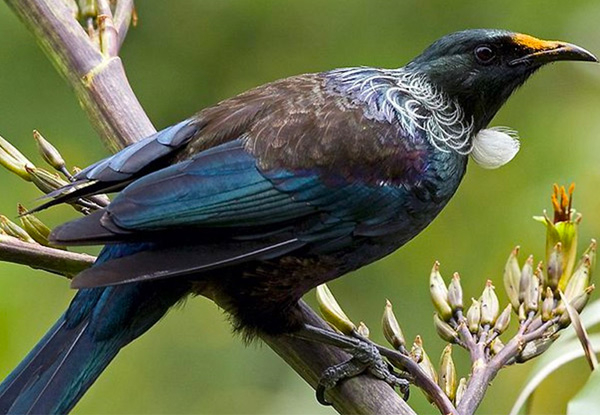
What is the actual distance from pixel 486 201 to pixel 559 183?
0.36 metres

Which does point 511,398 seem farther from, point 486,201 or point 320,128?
point 320,128

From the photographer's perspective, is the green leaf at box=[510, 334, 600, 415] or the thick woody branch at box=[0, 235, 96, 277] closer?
the thick woody branch at box=[0, 235, 96, 277]

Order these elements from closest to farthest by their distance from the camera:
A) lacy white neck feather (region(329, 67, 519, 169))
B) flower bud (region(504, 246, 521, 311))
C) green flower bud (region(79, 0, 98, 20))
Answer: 1. flower bud (region(504, 246, 521, 311))
2. lacy white neck feather (region(329, 67, 519, 169))
3. green flower bud (region(79, 0, 98, 20))

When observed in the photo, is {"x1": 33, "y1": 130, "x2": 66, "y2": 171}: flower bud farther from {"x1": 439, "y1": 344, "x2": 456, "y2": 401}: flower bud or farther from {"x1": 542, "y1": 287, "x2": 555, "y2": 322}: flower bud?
{"x1": 542, "y1": 287, "x2": 555, "y2": 322}: flower bud

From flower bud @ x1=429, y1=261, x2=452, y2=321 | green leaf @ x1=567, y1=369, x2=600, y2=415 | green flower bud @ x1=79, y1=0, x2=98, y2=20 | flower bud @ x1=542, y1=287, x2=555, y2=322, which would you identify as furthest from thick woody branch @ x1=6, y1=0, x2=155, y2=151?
green leaf @ x1=567, y1=369, x2=600, y2=415

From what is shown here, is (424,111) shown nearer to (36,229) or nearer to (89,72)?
(89,72)

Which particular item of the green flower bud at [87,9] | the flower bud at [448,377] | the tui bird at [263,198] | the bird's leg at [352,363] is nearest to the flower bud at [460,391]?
the flower bud at [448,377]

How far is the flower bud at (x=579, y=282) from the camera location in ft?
8.05

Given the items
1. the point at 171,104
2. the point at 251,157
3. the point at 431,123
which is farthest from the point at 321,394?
the point at 171,104

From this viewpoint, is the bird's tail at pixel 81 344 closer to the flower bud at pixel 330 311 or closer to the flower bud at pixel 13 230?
the flower bud at pixel 13 230

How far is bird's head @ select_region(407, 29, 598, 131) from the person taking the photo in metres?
2.87

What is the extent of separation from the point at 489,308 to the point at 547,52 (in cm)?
72

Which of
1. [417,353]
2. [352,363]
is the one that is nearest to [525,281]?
[417,353]

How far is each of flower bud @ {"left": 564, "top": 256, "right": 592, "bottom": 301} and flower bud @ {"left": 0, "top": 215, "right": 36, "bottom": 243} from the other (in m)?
1.13
